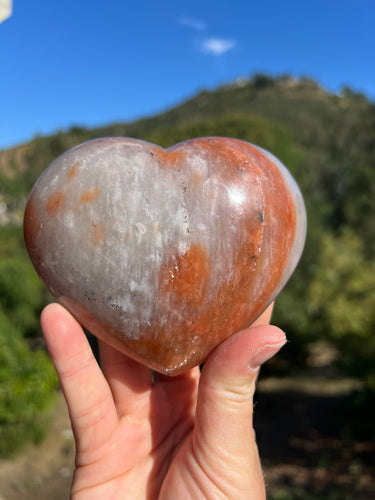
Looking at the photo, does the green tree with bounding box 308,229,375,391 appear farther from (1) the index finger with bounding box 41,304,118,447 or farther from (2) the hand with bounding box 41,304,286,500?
(1) the index finger with bounding box 41,304,118,447

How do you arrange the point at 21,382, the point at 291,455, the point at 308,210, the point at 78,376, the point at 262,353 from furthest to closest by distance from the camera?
the point at 308,210, the point at 291,455, the point at 21,382, the point at 78,376, the point at 262,353

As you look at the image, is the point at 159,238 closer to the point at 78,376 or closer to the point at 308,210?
the point at 78,376

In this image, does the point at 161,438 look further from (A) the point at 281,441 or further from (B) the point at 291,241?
(A) the point at 281,441

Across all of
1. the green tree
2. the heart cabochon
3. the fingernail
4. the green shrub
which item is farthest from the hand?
Result: the green tree

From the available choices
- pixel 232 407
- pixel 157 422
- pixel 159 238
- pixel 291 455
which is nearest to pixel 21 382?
pixel 157 422

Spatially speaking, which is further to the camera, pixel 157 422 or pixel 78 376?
pixel 157 422

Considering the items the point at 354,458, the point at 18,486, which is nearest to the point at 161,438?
the point at 18,486
